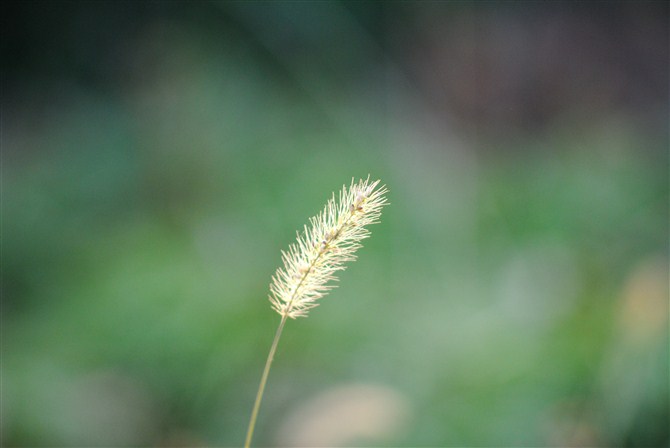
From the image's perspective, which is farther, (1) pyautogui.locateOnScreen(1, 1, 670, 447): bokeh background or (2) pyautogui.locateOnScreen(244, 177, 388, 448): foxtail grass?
(1) pyautogui.locateOnScreen(1, 1, 670, 447): bokeh background

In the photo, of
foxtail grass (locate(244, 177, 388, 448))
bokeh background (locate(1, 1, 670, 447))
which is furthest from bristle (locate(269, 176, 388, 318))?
bokeh background (locate(1, 1, 670, 447))

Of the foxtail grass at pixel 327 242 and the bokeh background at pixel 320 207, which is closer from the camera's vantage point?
the foxtail grass at pixel 327 242

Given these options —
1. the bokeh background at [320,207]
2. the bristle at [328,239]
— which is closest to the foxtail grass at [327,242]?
the bristle at [328,239]

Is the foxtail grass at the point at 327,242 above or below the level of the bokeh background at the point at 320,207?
below

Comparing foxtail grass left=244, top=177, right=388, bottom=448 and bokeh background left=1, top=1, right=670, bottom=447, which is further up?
bokeh background left=1, top=1, right=670, bottom=447

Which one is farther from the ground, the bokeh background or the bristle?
the bokeh background

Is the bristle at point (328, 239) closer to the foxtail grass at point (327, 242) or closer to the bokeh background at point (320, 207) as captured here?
the foxtail grass at point (327, 242)

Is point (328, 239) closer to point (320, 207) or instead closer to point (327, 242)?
point (327, 242)

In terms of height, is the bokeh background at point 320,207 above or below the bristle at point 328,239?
above

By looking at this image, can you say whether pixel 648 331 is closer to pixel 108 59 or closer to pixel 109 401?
pixel 109 401

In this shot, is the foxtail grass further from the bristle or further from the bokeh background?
the bokeh background
